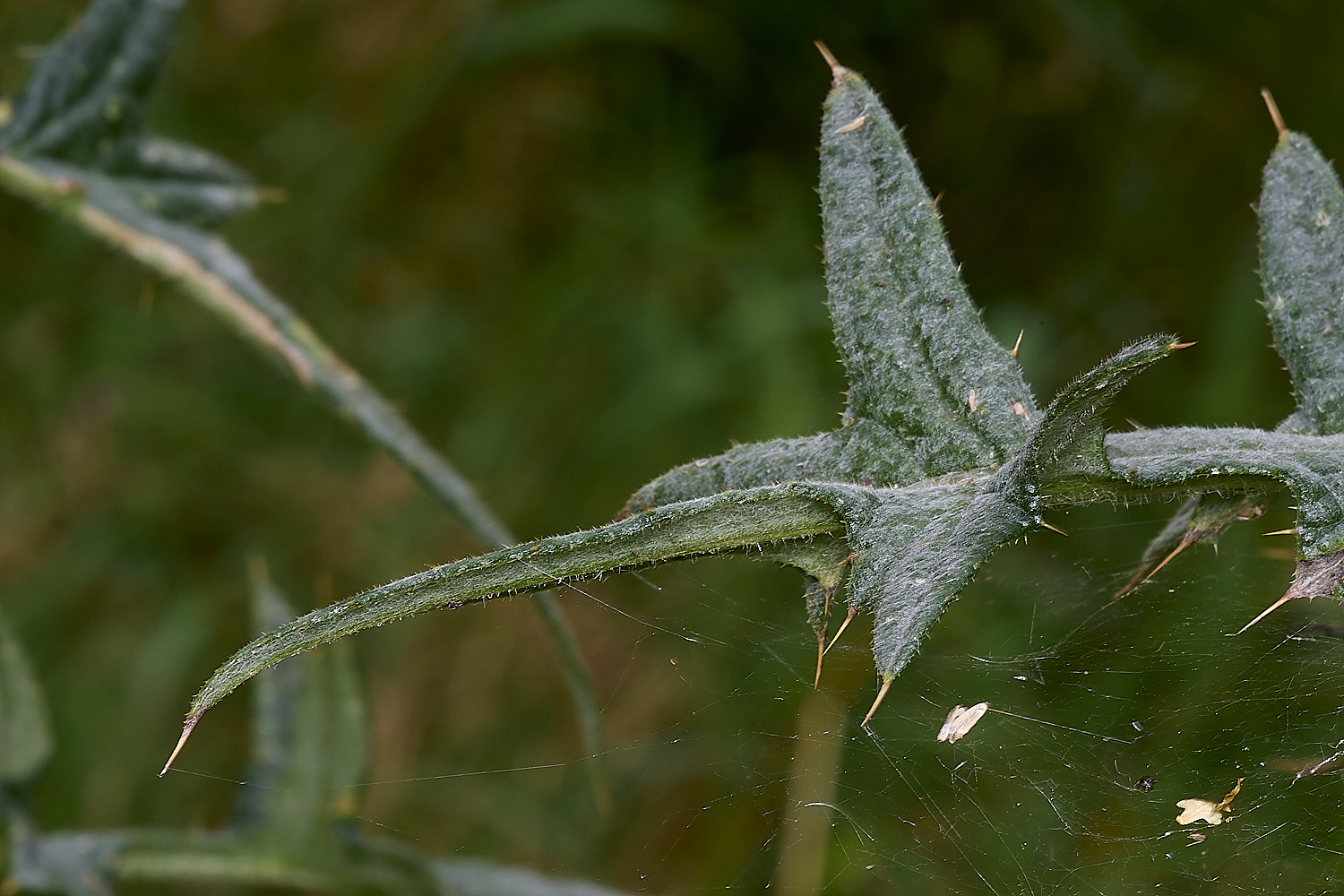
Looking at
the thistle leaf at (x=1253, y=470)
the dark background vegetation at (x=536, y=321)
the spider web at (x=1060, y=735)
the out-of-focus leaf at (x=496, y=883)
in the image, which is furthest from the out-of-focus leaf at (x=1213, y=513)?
the dark background vegetation at (x=536, y=321)

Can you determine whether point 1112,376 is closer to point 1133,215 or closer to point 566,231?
point 1133,215

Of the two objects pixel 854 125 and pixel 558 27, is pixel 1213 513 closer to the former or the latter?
pixel 854 125

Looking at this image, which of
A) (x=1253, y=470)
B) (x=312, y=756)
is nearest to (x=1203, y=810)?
(x=1253, y=470)

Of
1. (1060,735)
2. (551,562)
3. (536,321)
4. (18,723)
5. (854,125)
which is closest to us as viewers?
(551,562)

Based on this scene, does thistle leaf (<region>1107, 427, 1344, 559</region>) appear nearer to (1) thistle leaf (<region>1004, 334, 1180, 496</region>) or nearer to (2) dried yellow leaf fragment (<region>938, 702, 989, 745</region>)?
(1) thistle leaf (<region>1004, 334, 1180, 496</region>)

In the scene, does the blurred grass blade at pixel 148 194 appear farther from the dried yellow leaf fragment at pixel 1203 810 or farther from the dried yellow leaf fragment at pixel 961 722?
the dried yellow leaf fragment at pixel 1203 810

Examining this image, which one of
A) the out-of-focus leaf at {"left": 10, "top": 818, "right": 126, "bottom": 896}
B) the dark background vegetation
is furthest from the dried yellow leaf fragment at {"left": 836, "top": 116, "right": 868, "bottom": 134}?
the dark background vegetation
